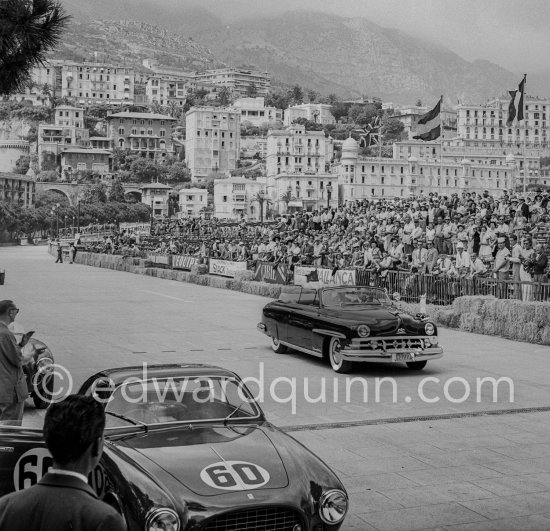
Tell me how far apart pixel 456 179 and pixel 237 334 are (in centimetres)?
16921

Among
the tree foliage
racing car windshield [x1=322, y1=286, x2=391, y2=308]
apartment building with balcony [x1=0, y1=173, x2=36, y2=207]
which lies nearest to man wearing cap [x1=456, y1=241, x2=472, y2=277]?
racing car windshield [x1=322, y1=286, x2=391, y2=308]

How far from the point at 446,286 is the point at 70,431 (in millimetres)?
19188

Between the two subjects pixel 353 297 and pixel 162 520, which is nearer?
pixel 162 520

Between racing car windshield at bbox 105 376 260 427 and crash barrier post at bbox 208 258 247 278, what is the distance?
27.7m

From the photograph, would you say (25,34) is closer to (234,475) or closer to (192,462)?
(192,462)

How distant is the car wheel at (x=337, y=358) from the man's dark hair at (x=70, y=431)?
415 inches

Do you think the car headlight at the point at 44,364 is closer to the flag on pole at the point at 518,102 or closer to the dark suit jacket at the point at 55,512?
the dark suit jacket at the point at 55,512

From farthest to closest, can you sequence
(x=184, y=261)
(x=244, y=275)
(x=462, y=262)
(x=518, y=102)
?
(x=518, y=102) → (x=184, y=261) → (x=244, y=275) → (x=462, y=262)

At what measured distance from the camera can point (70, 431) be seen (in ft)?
11.5

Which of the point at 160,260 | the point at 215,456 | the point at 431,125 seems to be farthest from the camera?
the point at 431,125

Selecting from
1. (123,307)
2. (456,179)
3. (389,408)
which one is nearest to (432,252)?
(123,307)

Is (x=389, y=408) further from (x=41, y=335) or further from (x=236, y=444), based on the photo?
(x=41, y=335)

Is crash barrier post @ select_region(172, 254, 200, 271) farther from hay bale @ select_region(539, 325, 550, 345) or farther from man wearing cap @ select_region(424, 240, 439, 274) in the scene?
hay bale @ select_region(539, 325, 550, 345)

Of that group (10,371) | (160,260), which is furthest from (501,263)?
(160,260)
